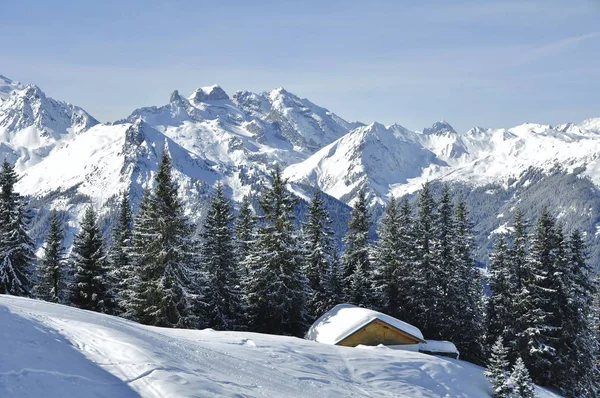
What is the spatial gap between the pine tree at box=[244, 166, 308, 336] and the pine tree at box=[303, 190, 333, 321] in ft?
15.5

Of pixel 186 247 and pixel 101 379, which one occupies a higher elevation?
pixel 186 247

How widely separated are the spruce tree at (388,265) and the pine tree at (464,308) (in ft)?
14.4

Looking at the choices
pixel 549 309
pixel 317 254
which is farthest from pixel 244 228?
A: pixel 549 309

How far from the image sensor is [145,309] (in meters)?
32.9

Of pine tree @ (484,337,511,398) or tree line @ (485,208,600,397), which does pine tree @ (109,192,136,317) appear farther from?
tree line @ (485,208,600,397)

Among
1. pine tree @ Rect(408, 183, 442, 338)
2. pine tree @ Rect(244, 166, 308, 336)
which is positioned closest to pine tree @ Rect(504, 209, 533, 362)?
pine tree @ Rect(408, 183, 442, 338)

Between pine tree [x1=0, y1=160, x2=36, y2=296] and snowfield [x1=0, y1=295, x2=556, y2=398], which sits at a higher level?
pine tree [x1=0, y1=160, x2=36, y2=296]

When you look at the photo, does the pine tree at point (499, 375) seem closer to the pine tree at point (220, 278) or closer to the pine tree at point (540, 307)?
the pine tree at point (540, 307)

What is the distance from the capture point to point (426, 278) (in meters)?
43.2

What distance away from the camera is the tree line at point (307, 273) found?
34.2 metres

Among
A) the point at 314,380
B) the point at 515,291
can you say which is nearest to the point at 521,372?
the point at 314,380

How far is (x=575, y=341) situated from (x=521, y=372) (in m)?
18.1

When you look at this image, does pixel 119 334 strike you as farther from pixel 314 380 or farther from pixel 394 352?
pixel 394 352

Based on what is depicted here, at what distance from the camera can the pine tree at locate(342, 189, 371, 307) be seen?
1769 inches
